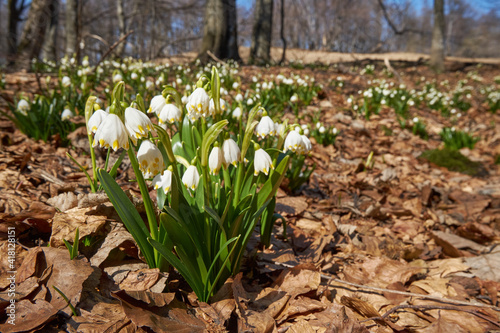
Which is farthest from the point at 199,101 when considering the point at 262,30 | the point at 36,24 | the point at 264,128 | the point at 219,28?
the point at 262,30

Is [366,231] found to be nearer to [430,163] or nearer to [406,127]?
[430,163]

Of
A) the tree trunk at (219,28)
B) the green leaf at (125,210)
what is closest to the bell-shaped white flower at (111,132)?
the green leaf at (125,210)

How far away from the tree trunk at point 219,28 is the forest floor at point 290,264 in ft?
22.6

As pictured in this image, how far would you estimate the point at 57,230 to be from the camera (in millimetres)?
1346

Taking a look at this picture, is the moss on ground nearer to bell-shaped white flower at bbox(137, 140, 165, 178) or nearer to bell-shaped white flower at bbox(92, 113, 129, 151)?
bell-shaped white flower at bbox(137, 140, 165, 178)

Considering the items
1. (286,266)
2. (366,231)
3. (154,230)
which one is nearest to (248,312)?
(286,266)

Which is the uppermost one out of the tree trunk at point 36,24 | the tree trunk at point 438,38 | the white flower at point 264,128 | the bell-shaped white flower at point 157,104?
the tree trunk at point 438,38

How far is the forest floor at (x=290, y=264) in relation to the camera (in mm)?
1145

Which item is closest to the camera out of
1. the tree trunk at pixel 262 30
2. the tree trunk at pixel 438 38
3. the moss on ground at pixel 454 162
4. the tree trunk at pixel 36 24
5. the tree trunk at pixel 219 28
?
the moss on ground at pixel 454 162

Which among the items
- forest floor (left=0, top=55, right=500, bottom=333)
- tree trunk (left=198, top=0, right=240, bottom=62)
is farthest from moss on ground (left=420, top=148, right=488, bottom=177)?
tree trunk (left=198, top=0, right=240, bottom=62)

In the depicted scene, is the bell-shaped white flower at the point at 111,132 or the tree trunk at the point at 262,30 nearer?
the bell-shaped white flower at the point at 111,132

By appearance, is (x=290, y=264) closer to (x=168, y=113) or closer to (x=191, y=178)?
(x=191, y=178)

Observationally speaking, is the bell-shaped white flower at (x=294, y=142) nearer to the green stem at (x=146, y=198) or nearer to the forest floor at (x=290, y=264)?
the forest floor at (x=290, y=264)

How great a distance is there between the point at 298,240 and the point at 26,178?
1.79 meters
